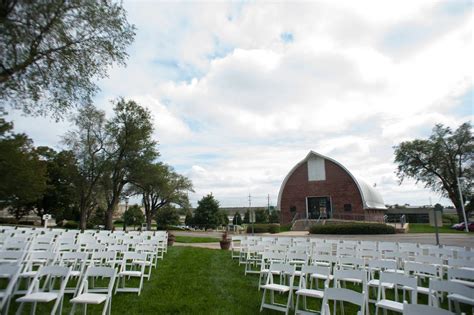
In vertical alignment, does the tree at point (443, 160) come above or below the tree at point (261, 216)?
above

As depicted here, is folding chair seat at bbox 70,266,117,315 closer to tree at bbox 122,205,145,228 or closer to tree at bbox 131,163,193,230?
tree at bbox 131,163,193,230

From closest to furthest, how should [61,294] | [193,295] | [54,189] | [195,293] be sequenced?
[61,294], [193,295], [195,293], [54,189]

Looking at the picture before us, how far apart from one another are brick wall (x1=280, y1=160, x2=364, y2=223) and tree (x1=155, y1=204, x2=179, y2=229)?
16.8 m

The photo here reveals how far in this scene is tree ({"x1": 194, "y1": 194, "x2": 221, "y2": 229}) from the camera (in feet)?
159

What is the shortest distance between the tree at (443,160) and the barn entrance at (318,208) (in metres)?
11.1

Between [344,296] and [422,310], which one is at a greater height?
[422,310]

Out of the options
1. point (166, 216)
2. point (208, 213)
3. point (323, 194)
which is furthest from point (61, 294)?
point (166, 216)

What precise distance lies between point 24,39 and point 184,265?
344 inches

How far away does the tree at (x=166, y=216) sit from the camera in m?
48.1

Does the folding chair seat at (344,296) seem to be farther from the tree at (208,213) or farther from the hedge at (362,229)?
the tree at (208,213)

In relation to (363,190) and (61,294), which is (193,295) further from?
(363,190)

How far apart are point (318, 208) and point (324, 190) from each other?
2594 mm

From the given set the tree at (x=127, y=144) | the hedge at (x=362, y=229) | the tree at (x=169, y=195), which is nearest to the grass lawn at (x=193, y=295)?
the tree at (x=127, y=144)

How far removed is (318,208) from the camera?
1673 inches
